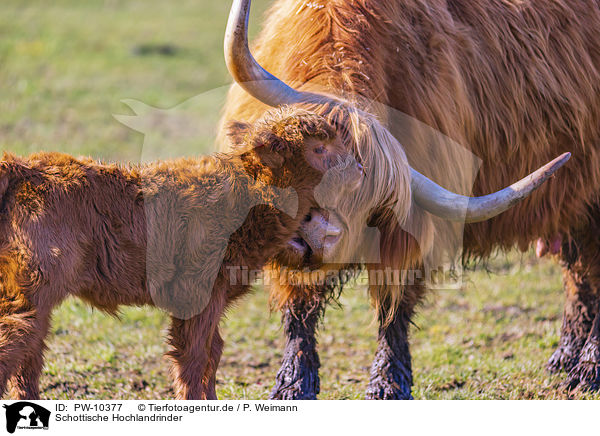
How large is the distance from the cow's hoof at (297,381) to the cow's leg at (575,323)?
5.06 feet

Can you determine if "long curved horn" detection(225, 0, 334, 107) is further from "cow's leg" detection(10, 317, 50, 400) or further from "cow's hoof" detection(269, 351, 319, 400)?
"cow's hoof" detection(269, 351, 319, 400)

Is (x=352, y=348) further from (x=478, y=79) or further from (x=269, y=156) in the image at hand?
(x=269, y=156)

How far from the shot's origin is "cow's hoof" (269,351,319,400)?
4.37 meters

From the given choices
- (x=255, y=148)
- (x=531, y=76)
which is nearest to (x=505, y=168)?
(x=531, y=76)

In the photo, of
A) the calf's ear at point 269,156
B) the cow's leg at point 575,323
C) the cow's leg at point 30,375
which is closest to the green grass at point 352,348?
the cow's leg at point 575,323

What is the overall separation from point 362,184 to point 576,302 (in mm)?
2373

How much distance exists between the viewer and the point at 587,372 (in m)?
4.76

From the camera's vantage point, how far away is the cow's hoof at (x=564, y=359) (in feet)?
16.1

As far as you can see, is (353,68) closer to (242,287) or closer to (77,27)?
(242,287)

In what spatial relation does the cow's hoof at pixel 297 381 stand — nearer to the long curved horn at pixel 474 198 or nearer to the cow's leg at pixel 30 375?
the long curved horn at pixel 474 198

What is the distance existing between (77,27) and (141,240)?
11.3 meters

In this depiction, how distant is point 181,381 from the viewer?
10.1ft

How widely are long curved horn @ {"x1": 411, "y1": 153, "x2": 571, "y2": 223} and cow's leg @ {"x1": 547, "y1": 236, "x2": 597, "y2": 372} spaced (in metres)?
1.77
